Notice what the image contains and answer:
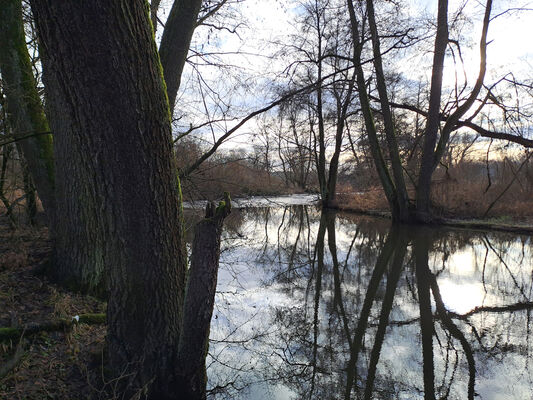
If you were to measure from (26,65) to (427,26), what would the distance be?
1049 cm

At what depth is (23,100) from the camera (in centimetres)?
471

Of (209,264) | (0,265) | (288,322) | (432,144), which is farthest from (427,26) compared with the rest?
(0,265)

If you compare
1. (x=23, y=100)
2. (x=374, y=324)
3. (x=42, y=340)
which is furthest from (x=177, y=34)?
(x=374, y=324)

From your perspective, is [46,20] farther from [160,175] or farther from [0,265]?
[0,265]

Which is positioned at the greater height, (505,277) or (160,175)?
(160,175)

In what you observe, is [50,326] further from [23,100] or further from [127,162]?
[23,100]

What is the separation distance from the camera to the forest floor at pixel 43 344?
2.57 meters

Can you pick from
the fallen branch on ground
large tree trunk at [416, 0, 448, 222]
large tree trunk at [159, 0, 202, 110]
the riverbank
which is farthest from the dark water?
large tree trunk at [416, 0, 448, 222]

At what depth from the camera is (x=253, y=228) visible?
12.6 metres

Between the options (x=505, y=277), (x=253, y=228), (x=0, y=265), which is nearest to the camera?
(x=0, y=265)

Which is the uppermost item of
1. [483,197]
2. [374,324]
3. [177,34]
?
[177,34]

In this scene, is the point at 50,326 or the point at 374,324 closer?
the point at 50,326

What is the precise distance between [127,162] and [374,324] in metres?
3.63

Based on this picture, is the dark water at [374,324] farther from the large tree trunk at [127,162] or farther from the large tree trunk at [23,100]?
the large tree trunk at [23,100]
